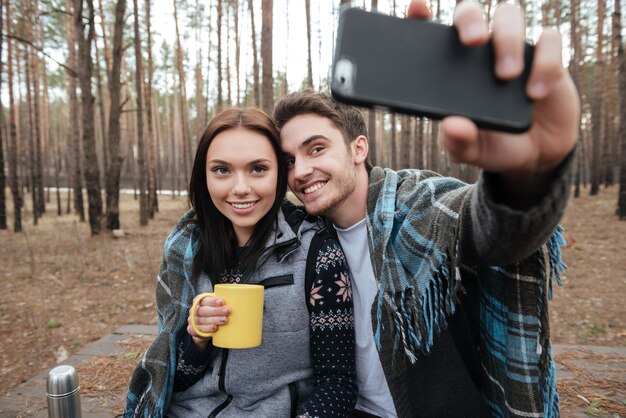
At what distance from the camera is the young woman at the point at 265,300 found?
1598 mm

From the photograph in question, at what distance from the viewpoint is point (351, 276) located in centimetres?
178

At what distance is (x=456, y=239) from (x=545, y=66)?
0.64 m

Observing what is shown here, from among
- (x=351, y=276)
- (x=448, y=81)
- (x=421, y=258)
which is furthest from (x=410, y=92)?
(x=351, y=276)

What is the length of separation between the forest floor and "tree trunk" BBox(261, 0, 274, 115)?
139 inches

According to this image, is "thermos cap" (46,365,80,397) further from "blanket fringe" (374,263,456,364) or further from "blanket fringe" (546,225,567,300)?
"blanket fringe" (546,225,567,300)

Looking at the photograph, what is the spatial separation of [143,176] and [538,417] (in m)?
12.5

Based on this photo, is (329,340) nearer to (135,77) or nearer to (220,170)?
(220,170)

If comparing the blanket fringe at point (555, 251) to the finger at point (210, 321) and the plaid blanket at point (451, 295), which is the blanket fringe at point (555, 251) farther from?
the finger at point (210, 321)

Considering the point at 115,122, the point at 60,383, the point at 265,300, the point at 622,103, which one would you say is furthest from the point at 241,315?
the point at 622,103

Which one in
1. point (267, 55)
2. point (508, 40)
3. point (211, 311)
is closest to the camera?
point (508, 40)

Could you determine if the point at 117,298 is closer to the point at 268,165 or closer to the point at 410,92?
the point at 268,165

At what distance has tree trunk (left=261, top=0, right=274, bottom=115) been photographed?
22.5 ft

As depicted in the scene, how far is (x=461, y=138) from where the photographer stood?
77 cm

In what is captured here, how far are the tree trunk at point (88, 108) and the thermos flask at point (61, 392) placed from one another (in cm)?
906
